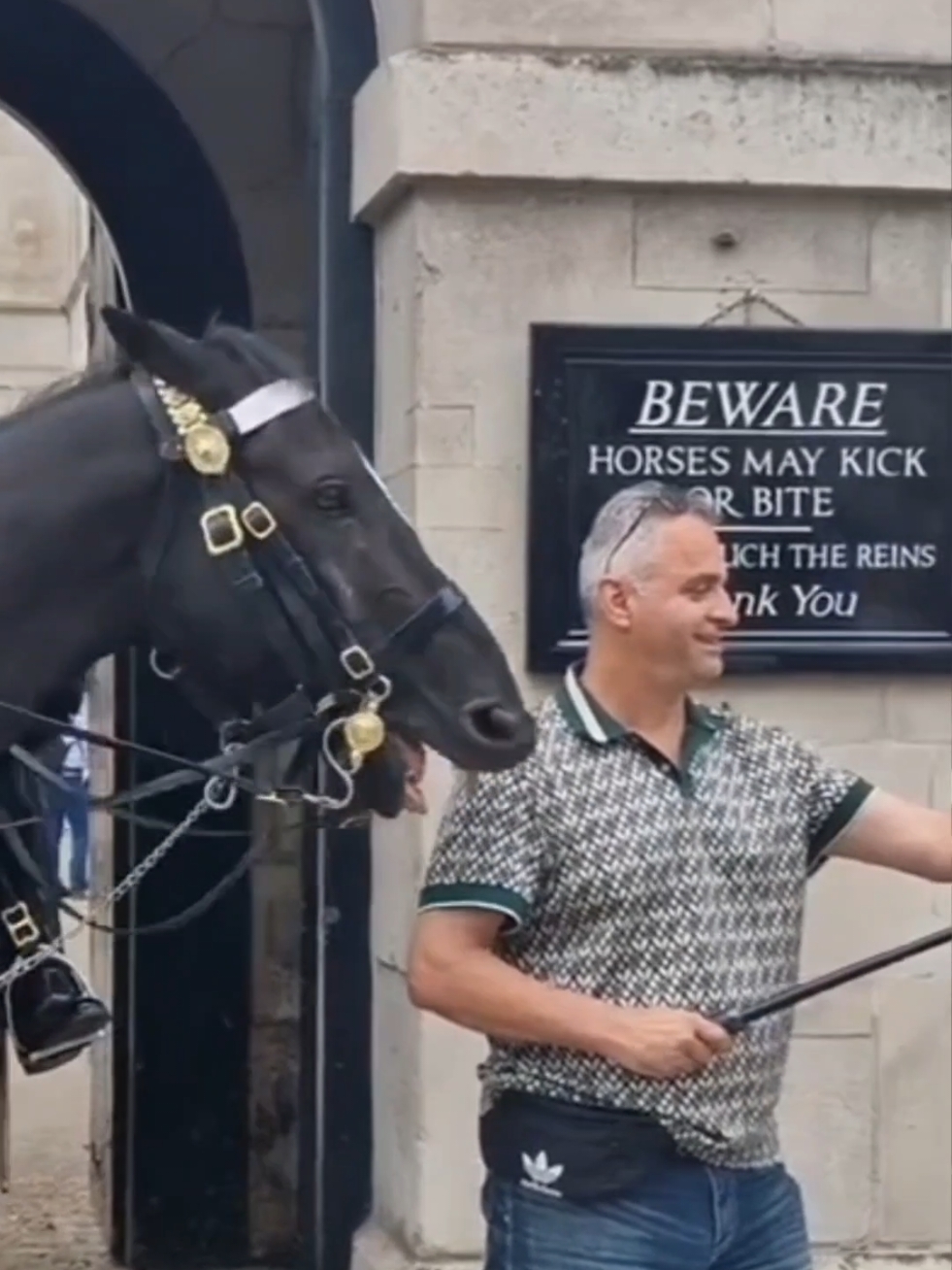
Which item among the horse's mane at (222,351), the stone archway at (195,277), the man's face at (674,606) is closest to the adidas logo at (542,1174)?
the man's face at (674,606)

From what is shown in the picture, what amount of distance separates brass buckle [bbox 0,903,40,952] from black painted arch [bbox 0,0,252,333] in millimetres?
3208

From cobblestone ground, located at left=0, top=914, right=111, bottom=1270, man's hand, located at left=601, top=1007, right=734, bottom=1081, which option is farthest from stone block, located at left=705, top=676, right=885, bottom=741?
cobblestone ground, located at left=0, top=914, right=111, bottom=1270

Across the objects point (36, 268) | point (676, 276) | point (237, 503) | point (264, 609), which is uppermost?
point (36, 268)

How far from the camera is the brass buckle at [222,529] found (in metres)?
3.28

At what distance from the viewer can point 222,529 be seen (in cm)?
329

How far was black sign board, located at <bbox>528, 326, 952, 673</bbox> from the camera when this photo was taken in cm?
491

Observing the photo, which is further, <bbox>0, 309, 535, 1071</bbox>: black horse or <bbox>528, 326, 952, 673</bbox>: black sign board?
<bbox>528, 326, 952, 673</bbox>: black sign board

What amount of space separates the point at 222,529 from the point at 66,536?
18cm

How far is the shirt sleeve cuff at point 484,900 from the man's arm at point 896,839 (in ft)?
1.50

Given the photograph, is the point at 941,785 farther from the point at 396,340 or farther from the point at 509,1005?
the point at 509,1005

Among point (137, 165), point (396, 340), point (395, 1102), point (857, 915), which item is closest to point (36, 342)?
point (137, 165)

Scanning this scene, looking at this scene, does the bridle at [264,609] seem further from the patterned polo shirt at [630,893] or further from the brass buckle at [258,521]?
the patterned polo shirt at [630,893]

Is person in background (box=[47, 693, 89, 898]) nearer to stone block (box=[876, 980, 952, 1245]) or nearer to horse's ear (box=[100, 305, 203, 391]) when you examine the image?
horse's ear (box=[100, 305, 203, 391])

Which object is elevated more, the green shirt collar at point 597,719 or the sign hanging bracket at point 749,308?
the sign hanging bracket at point 749,308
